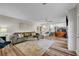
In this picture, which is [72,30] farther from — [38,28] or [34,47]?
[34,47]

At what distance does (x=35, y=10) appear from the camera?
6.70 ft

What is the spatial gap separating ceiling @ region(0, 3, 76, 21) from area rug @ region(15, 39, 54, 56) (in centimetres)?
53

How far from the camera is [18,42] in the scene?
2.10 m

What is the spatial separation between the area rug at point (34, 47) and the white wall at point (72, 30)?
0.42 meters

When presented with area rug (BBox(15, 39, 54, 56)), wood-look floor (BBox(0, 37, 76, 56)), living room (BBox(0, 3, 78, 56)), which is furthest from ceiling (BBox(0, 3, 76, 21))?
wood-look floor (BBox(0, 37, 76, 56))

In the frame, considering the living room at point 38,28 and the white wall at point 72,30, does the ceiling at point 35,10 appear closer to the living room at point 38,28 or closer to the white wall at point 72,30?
the living room at point 38,28

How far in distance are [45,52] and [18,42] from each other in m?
0.64

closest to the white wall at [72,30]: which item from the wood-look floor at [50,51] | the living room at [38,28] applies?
the living room at [38,28]

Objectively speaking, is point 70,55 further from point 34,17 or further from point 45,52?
point 34,17

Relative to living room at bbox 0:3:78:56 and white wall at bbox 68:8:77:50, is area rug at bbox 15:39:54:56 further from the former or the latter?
white wall at bbox 68:8:77:50

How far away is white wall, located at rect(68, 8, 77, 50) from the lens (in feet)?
6.70

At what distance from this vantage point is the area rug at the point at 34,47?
203 cm

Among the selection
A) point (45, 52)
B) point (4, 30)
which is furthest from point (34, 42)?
point (4, 30)

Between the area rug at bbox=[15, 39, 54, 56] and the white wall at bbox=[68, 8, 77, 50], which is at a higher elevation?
the white wall at bbox=[68, 8, 77, 50]
